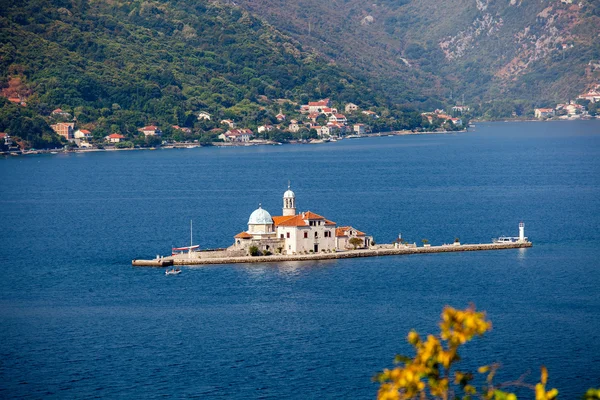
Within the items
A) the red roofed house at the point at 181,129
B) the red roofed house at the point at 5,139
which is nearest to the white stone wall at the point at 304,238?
the red roofed house at the point at 5,139

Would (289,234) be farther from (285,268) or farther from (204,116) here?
(204,116)

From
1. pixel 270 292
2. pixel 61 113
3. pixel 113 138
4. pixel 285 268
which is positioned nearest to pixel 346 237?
pixel 285 268

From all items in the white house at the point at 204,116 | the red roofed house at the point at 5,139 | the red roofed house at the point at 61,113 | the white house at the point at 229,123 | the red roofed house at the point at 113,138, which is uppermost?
the white house at the point at 204,116

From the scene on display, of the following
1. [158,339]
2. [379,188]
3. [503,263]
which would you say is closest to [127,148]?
[379,188]

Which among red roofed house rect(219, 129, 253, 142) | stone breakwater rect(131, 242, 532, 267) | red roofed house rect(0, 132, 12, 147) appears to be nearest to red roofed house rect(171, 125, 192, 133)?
red roofed house rect(219, 129, 253, 142)

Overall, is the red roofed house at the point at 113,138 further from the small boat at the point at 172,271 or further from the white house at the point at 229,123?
the small boat at the point at 172,271

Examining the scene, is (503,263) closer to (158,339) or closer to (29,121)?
(158,339)

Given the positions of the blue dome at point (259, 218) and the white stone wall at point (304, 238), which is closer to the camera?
the white stone wall at point (304, 238)

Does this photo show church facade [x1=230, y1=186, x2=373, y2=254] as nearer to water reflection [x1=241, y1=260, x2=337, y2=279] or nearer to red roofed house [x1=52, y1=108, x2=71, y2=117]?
water reflection [x1=241, y1=260, x2=337, y2=279]
